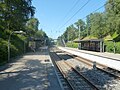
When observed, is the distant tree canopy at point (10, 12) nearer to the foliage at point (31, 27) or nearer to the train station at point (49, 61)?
the train station at point (49, 61)

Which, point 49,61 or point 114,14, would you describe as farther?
point 114,14

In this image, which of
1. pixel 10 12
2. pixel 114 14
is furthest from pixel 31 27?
Answer: pixel 10 12

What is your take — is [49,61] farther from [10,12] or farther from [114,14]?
[114,14]

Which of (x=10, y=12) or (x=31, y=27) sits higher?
(x=31, y=27)

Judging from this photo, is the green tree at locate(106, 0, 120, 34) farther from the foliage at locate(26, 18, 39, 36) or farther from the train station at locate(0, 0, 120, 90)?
the foliage at locate(26, 18, 39, 36)

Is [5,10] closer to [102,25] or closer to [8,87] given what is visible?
[8,87]

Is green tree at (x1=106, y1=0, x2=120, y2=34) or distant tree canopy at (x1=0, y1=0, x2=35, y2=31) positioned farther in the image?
green tree at (x1=106, y1=0, x2=120, y2=34)

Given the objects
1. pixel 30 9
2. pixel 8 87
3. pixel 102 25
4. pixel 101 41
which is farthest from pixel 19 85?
pixel 102 25

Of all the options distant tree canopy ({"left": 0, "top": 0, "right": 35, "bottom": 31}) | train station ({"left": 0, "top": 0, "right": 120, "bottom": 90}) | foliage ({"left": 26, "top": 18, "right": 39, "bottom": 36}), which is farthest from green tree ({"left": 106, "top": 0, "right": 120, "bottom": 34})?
foliage ({"left": 26, "top": 18, "right": 39, "bottom": 36})

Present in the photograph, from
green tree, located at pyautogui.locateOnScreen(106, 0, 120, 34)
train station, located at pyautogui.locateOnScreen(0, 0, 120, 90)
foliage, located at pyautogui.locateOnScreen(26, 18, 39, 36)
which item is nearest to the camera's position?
train station, located at pyautogui.locateOnScreen(0, 0, 120, 90)

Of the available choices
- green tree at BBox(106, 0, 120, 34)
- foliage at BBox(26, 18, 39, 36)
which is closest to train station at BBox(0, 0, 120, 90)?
green tree at BBox(106, 0, 120, 34)

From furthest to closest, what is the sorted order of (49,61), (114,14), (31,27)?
1. (31,27)
2. (114,14)
3. (49,61)

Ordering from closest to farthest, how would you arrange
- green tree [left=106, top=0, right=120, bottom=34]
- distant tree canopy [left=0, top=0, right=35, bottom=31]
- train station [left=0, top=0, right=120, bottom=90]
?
train station [left=0, top=0, right=120, bottom=90] → distant tree canopy [left=0, top=0, right=35, bottom=31] → green tree [left=106, top=0, right=120, bottom=34]

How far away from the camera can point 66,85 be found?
1505 centimetres
